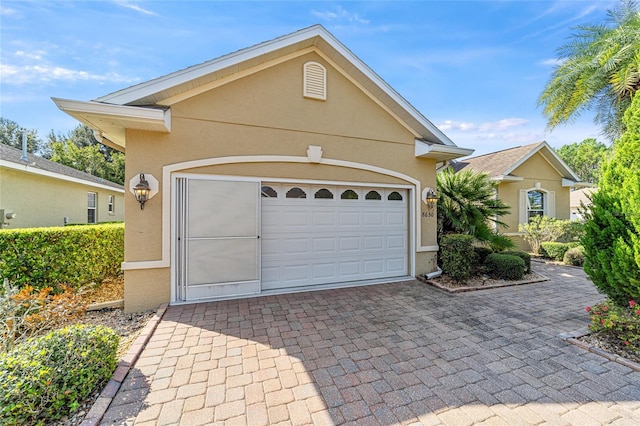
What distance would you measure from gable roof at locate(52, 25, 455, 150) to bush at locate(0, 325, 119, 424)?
370 cm

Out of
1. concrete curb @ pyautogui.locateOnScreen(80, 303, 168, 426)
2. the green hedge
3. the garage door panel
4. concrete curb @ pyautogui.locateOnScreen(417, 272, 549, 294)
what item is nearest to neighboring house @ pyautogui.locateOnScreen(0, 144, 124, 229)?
the green hedge

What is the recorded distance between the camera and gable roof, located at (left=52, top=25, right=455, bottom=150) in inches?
189

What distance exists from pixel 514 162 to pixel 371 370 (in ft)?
42.7

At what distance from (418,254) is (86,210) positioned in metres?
15.7

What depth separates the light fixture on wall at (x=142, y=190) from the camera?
505cm

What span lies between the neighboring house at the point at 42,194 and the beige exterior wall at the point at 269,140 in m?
6.80

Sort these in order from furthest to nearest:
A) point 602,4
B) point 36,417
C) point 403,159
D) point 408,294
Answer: point 602,4, point 403,159, point 408,294, point 36,417

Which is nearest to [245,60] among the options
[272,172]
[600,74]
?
[272,172]

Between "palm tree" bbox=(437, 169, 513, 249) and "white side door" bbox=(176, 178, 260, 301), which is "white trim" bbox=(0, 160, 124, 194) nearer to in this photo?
"white side door" bbox=(176, 178, 260, 301)

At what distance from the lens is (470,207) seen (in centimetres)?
811

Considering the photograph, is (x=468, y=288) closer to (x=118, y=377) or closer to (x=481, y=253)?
(x=481, y=253)

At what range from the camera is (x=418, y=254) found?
300 inches

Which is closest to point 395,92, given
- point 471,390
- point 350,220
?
point 350,220

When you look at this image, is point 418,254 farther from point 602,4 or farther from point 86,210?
point 86,210
